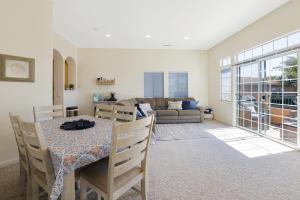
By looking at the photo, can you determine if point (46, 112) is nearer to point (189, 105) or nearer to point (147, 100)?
point (147, 100)

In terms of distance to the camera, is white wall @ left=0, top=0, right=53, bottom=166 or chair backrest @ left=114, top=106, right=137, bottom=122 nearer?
chair backrest @ left=114, top=106, right=137, bottom=122

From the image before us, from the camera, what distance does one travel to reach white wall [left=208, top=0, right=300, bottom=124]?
3.17 metres

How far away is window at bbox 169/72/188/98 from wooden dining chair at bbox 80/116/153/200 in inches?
209

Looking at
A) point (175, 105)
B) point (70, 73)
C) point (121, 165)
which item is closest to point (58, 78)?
point (70, 73)

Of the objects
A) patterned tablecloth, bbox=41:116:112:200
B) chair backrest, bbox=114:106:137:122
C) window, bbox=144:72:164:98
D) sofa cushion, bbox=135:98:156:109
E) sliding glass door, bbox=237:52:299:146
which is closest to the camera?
patterned tablecloth, bbox=41:116:112:200

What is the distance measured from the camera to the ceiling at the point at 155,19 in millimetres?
3205

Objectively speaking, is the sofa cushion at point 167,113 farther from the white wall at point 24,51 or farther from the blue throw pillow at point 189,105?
the white wall at point 24,51

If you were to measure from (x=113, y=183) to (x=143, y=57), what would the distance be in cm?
572

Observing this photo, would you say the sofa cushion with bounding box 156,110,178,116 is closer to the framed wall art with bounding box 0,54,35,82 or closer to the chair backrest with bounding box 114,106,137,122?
the chair backrest with bounding box 114,106,137,122

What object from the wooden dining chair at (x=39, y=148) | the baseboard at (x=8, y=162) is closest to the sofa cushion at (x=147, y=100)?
the baseboard at (x=8, y=162)

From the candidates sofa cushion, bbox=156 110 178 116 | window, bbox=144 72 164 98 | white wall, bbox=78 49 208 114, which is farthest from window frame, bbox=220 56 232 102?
window, bbox=144 72 164 98

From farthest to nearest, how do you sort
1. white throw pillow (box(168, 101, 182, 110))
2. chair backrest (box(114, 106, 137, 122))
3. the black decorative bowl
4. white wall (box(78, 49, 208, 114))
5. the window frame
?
1. white wall (box(78, 49, 208, 114))
2. white throw pillow (box(168, 101, 182, 110))
3. the window frame
4. chair backrest (box(114, 106, 137, 122))
5. the black decorative bowl

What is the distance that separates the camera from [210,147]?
3330mm

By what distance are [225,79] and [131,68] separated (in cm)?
339
